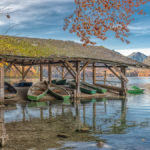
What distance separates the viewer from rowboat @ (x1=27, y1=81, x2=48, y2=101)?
18.7m

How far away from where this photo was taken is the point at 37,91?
69.1 ft

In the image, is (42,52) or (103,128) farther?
(42,52)

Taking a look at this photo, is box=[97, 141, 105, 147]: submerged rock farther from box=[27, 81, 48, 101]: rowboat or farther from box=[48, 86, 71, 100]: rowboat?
box=[48, 86, 71, 100]: rowboat

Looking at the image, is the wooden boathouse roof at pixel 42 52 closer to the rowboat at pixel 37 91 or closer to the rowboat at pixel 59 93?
the rowboat at pixel 37 91

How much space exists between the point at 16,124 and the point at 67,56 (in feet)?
33.3

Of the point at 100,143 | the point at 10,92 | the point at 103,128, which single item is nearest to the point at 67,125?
the point at 103,128

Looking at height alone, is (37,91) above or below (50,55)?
below

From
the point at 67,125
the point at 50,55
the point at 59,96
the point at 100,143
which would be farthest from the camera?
the point at 59,96

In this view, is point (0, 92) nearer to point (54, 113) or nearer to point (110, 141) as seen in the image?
point (54, 113)

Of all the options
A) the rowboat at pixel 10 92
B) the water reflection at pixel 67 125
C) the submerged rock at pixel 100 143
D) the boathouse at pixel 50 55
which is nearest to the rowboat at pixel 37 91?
the rowboat at pixel 10 92

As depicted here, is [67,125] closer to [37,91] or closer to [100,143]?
[100,143]

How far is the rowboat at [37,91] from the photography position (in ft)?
61.5

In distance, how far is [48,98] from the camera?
66.1 feet

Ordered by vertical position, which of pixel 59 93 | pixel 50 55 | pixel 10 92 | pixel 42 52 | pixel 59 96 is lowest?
pixel 59 96
